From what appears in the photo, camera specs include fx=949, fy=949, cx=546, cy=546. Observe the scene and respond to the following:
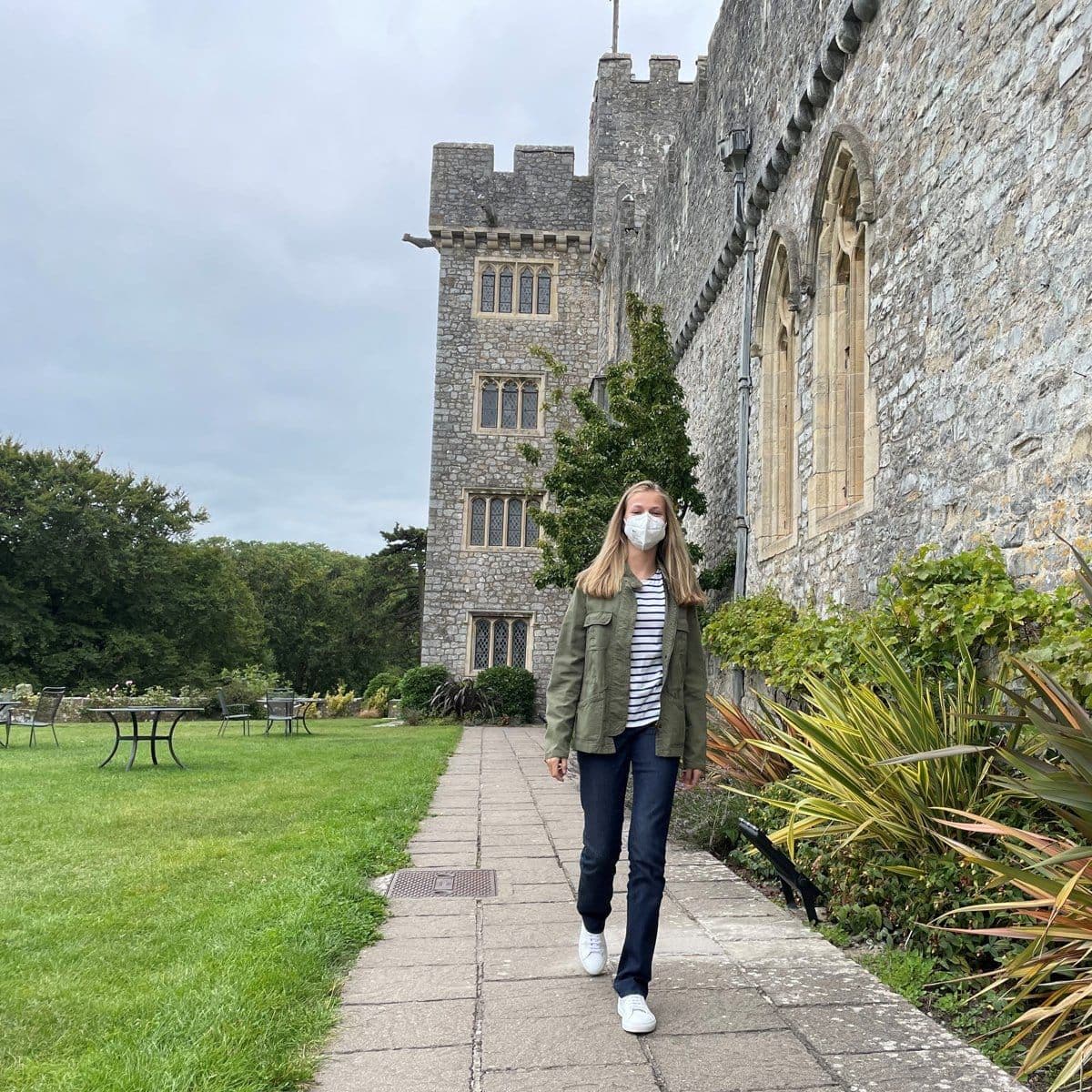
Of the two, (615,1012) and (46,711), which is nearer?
(615,1012)

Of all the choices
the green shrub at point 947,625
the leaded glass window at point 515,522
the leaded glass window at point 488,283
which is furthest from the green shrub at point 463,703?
the green shrub at point 947,625

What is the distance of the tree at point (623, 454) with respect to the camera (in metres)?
11.8

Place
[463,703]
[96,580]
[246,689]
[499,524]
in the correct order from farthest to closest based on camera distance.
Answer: [96,580]
[499,524]
[246,689]
[463,703]

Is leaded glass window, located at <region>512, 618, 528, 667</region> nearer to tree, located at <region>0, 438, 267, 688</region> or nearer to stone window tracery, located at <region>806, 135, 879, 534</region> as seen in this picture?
tree, located at <region>0, 438, 267, 688</region>

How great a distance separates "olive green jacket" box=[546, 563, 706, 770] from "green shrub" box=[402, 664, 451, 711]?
58.0ft

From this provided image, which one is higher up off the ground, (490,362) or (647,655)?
(490,362)

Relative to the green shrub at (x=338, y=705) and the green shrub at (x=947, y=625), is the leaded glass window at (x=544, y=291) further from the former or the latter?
the green shrub at (x=947, y=625)

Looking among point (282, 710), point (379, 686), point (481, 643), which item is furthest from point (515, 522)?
point (282, 710)

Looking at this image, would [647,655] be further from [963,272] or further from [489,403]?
[489,403]

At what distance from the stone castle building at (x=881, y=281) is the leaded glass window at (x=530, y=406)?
6532 mm

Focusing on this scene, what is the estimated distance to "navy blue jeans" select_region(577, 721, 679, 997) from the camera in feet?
9.47

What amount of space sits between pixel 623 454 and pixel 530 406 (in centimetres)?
1225

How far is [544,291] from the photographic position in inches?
968

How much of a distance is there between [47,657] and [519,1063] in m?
29.8
